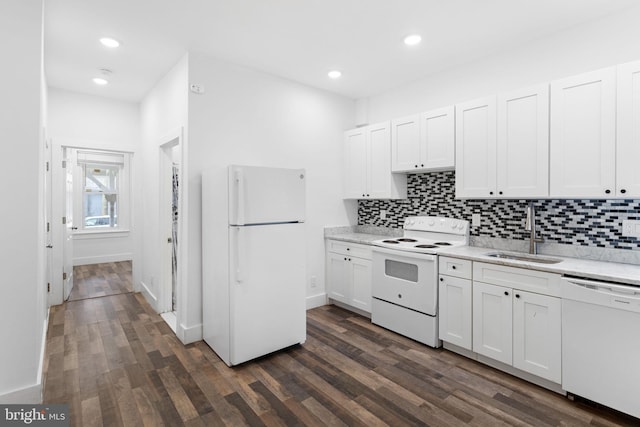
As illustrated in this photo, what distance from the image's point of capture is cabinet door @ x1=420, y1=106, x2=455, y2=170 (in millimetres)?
3191

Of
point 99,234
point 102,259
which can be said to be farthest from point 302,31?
point 102,259

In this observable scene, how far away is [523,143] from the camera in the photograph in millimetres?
2684

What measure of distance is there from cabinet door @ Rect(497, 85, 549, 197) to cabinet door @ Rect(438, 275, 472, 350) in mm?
879

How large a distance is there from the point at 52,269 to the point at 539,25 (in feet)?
19.2

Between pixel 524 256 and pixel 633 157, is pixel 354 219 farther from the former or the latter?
pixel 633 157

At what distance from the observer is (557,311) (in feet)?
7.39

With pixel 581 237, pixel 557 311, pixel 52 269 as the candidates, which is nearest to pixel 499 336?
pixel 557 311

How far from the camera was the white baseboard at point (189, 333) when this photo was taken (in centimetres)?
312

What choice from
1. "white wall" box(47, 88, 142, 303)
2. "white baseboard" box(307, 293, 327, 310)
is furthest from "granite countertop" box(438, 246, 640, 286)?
"white wall" box(47, 88, 142, 303)

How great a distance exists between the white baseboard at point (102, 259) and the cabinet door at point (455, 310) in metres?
6.29

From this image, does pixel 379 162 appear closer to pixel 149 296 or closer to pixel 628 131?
pixel 628 131

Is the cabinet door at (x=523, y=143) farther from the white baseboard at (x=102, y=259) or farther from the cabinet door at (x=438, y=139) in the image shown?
the white baseboard at (x=102, y=259)

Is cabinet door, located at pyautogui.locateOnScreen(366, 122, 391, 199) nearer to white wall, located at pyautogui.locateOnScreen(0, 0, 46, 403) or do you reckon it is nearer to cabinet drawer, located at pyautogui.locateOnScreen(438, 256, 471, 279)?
cabinet drawer, located at pyautogui.locateOnScreen(438, 256, 471, 279)

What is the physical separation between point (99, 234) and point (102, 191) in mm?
988
